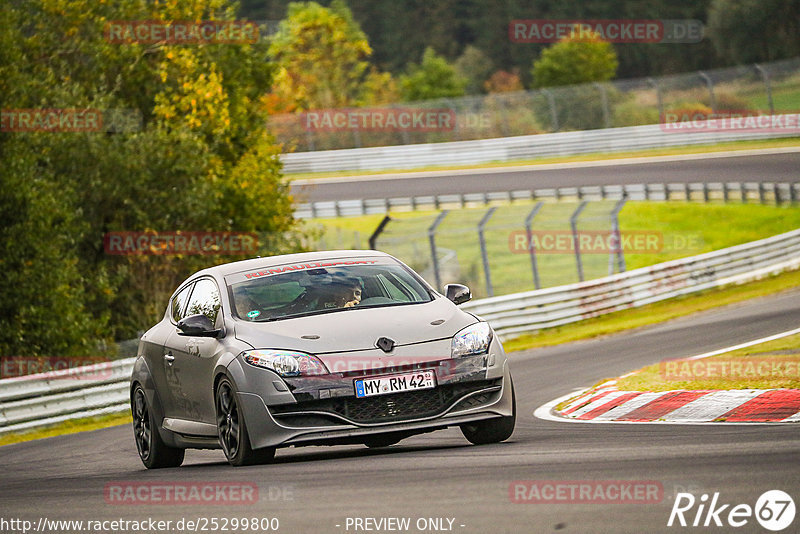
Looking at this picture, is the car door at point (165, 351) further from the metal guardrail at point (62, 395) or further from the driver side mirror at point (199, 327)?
the metal guardrail at point (62, 395)

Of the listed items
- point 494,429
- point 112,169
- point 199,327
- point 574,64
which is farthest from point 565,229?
point 574,64

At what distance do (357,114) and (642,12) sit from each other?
125 feet

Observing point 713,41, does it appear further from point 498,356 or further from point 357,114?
point 498,356

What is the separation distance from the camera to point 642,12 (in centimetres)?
8725

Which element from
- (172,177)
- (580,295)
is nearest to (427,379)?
(580,295)

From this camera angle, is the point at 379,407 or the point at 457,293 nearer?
the point at 379,407

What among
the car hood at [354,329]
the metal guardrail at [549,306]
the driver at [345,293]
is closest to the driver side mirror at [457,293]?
the car hood at [354,329]

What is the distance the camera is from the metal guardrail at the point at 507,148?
47.5 m

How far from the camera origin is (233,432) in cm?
843

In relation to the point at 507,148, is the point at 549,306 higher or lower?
lower

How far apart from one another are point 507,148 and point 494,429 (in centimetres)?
4219

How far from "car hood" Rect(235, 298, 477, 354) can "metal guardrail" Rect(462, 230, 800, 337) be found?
1358 centimetres

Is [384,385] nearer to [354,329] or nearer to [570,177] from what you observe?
[354,329]

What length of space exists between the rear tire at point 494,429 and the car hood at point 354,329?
2.28ft
